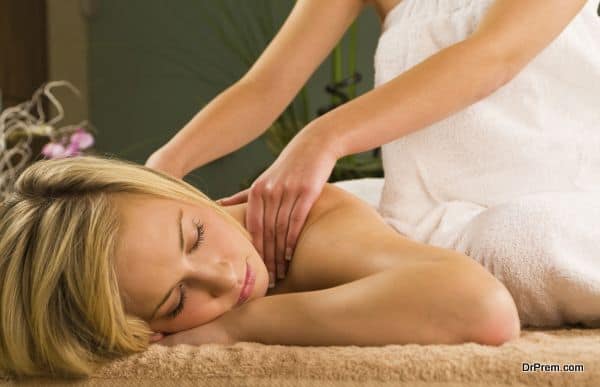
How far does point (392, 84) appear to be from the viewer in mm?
1474

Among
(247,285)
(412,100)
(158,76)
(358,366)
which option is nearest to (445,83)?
(412,100)

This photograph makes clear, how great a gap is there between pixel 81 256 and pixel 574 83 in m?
0.92

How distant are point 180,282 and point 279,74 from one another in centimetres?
86

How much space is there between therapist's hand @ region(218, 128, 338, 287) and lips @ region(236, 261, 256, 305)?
0.11 metres

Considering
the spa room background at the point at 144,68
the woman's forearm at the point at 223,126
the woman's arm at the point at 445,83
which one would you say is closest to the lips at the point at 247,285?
the woman's arm at the point at 445,83

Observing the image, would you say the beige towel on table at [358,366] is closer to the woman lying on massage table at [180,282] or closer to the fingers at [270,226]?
the woman lying on massage table at [180,282]

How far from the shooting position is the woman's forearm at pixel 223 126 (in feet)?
6.20

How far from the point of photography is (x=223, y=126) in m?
1.96

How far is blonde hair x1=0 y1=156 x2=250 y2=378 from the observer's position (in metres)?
1.17

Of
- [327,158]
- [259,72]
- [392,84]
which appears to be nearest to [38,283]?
[327,158]

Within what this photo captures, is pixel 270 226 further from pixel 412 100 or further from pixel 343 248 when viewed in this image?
pixel 412 100

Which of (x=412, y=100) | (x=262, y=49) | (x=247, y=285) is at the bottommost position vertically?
(x=262, y=49)

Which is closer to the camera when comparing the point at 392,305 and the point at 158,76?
the point at 392,305

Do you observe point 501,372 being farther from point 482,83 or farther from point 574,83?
point 574,83
